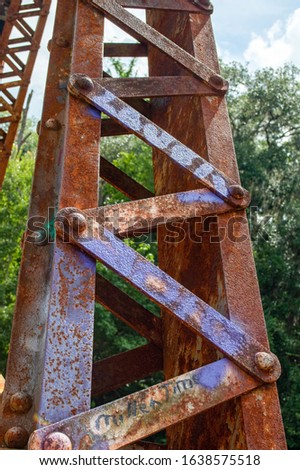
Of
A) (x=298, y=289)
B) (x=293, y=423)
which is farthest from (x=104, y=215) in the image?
(x=298, y=289)

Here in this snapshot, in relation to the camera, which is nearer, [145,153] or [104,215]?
[104,215]

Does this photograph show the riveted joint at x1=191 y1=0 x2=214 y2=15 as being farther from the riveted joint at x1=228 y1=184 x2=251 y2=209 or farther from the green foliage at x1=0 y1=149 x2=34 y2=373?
the green foliage at x1=0 y1=149 x2=34 y2=373

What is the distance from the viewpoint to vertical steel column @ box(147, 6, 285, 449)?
2.02m

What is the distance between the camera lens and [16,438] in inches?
82.0

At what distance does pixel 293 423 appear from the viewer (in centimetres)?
1739

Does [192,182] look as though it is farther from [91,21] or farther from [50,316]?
[50,316]

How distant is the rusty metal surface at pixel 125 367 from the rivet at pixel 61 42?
2.04 metres

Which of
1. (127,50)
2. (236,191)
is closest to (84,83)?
(236,191)

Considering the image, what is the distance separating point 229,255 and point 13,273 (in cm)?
2151

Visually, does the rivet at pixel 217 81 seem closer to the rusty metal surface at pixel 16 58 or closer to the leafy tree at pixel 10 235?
the rusty metal surface at pixel 16 58

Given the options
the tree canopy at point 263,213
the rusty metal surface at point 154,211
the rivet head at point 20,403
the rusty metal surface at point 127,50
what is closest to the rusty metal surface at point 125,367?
the rivet head at point 20,403

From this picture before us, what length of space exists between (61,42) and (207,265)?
73.0 inches

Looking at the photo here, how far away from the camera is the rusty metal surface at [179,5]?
3.01m

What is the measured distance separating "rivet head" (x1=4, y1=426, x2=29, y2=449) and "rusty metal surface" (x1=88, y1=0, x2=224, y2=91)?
196 centimetres
